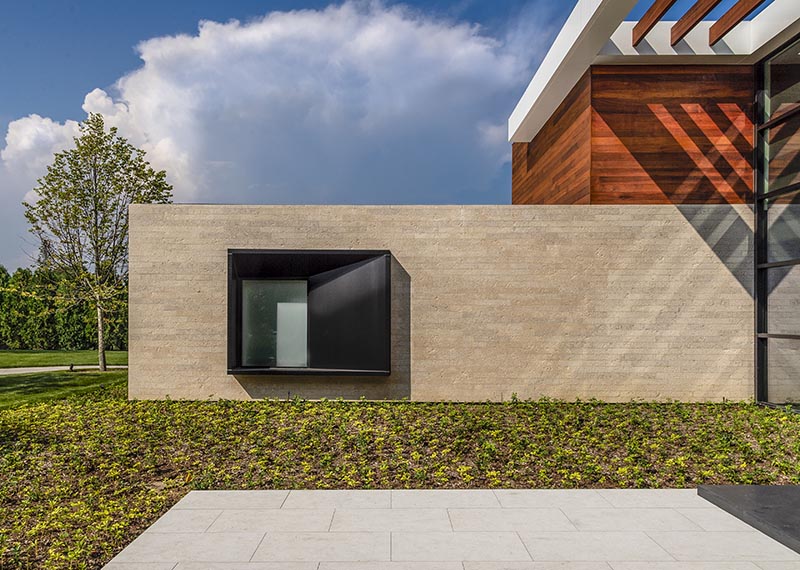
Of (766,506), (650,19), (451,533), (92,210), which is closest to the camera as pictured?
(451,533)

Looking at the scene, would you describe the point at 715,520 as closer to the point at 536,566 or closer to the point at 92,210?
the point at 536,566

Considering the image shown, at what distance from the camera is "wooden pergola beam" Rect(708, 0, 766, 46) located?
8211 millimetres

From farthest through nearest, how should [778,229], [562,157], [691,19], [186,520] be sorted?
[562,157] → [778,229] → [691,19] → [186,520]

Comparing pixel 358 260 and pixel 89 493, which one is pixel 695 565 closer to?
pixel 89 493

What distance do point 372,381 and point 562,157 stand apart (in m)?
5.99

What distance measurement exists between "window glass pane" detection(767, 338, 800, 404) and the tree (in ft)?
51.0

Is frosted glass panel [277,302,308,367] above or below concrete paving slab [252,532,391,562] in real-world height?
above

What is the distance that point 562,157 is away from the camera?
37.4 feet

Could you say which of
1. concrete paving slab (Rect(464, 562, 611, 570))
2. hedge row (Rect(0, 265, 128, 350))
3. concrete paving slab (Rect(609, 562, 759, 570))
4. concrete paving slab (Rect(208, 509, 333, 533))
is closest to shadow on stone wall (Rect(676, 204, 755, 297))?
concrete paving slab (Rect(609, 562, 759, 570))

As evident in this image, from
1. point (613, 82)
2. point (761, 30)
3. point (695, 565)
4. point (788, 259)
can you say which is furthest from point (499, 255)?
point (695, 565)

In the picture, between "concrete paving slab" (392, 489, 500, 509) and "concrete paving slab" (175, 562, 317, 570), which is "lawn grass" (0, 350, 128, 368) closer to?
"concrete paving slab" (392, 489, 500, 509)

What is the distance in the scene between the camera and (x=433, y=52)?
1491cm

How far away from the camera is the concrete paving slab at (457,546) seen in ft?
11.9

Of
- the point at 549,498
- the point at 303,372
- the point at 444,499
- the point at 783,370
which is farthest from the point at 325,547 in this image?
the point at 783,370
